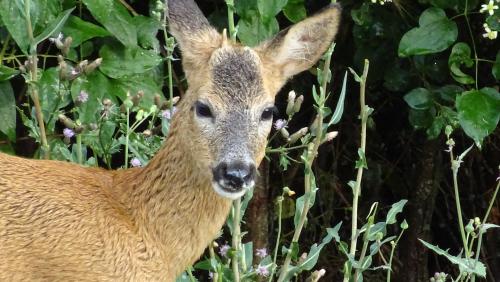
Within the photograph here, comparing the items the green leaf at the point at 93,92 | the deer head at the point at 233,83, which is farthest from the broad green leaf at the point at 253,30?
the green leaf at the point at 93,92

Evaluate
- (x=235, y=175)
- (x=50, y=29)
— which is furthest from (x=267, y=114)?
(x=50, y=29)

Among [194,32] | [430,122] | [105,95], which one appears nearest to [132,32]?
[105,95]

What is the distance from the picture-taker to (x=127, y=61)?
15.9ft

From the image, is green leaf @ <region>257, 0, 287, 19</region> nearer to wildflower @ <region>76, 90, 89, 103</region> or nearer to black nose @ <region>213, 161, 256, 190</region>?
wildflower @ <region>76, 90, 89, 103</region>

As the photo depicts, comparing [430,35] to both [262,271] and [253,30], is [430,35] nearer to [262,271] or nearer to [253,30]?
[253,30]

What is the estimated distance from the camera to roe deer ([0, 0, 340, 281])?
3736mm

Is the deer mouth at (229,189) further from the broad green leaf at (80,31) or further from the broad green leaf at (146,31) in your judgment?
the broad green leaf at (146,31)

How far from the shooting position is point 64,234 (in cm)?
377

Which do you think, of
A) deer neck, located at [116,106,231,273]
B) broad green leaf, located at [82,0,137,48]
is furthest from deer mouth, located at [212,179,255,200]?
broad green leaf, located at [82,0,137,48]

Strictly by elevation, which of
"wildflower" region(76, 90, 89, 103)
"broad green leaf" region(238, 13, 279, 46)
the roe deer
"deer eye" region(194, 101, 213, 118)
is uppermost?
"broad green leaf" region(238, 13, 279, 46)

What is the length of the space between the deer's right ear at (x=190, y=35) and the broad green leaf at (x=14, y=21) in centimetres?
58

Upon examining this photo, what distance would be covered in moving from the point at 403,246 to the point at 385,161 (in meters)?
0.48

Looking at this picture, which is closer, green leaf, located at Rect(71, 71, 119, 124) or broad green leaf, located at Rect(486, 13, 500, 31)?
green leaf, located at Rect(71, 71, 119, 124)

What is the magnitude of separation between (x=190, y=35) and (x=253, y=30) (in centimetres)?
62
